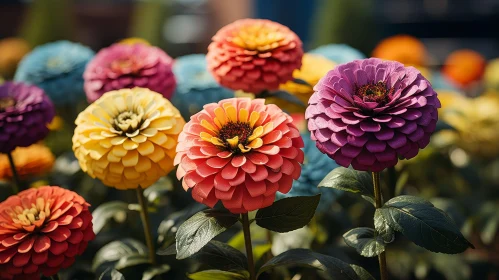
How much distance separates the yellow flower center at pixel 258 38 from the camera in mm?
1035

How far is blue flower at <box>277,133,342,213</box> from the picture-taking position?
3.62ft

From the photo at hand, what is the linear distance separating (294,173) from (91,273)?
0.65m

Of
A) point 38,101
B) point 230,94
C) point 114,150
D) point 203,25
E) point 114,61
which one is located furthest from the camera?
point 203,25

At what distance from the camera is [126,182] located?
0.91 metres

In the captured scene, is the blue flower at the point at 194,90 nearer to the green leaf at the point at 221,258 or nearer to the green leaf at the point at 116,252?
the green leaf at the point at 116,252

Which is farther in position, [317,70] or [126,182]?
[317,70]

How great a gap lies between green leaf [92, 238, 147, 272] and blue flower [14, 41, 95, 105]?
1.75 feet

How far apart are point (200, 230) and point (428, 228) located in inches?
13.2

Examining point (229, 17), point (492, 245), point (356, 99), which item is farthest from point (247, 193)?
point (229, 17)

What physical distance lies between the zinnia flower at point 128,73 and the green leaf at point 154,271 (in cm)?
38

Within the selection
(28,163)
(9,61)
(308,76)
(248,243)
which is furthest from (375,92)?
(9,61)

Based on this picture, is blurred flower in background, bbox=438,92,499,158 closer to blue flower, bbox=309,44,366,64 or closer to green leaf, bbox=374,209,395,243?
blue flower, bbox=309,44,366,64

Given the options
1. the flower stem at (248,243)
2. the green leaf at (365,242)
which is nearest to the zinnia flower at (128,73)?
the flower stem at (248,243)

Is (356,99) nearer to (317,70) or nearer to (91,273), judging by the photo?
(317,70)
